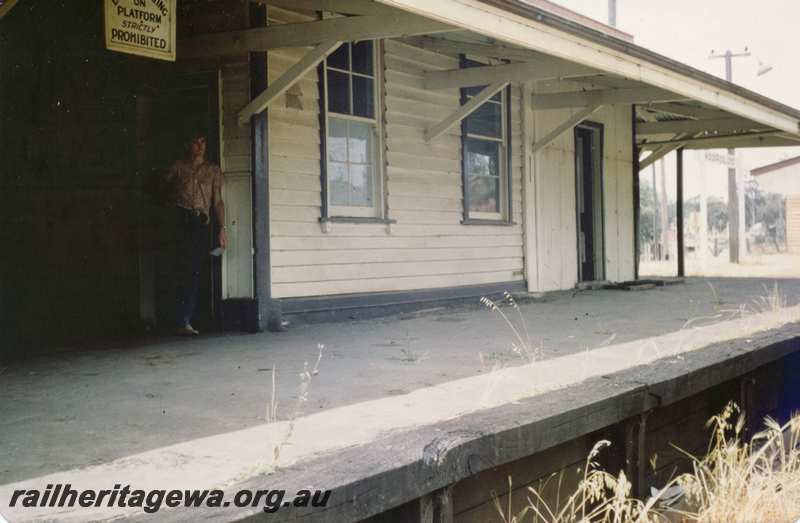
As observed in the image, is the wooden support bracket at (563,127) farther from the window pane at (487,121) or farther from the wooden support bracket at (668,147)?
the wooden support bracket at (668,147)

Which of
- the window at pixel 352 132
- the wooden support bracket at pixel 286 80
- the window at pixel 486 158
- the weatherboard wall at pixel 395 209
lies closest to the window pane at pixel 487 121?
the window at pixel 486 158

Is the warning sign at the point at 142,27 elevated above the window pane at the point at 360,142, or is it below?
above

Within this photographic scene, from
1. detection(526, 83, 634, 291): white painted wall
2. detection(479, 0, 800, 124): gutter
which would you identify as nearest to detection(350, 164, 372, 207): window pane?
detection(479, 0, 800, 124): gutter

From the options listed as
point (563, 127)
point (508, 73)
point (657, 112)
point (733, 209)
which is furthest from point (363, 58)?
point (733, 209)

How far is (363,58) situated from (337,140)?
94 centimetres

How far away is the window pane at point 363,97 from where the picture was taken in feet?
26.6

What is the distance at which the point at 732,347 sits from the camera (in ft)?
17.0

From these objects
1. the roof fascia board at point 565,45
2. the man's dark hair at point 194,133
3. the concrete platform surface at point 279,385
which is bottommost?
the concrete platform surface at point 279,385

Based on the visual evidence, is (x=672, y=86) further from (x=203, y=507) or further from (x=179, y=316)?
(x=203, y=507)

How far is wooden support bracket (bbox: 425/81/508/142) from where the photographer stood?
8.53 m

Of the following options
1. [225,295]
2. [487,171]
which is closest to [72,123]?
[225,295]

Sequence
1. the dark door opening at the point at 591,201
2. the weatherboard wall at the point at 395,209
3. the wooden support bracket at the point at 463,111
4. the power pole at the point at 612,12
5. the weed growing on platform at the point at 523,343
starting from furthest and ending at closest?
the power pole at the point at 612,12, the dark door opening at the point at 591,201, the wooden support bracket at the point at 463,111, the weatherboard wall at the point at 395,209, the weed growing on platform at the point at 523,343

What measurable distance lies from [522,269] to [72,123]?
5694 millimetres

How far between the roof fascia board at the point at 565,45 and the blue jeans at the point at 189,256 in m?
2.80
